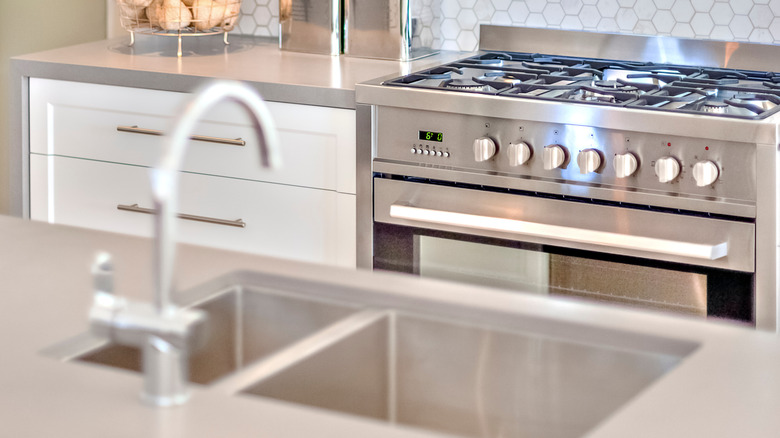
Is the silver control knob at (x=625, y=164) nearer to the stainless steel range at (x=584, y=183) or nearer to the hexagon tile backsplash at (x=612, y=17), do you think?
the stainless steel range at (x=584, y=183)

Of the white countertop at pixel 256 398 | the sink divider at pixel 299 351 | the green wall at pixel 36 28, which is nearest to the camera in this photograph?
the white countertop at pixel 256 398

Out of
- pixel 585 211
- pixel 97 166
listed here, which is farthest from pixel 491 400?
pixel 97 166

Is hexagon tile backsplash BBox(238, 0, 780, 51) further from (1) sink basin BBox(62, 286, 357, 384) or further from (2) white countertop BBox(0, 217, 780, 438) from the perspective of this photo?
(1) sink basin BBox(62, 286, 357, 384)

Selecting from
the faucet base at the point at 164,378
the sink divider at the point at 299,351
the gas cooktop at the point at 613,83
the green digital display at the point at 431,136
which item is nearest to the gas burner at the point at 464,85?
the gas cooktop at the point at 613,83

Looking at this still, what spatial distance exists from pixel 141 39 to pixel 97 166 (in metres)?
0.57

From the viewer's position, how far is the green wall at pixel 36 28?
3.36 m

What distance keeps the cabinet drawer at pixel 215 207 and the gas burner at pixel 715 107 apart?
2.66 feet

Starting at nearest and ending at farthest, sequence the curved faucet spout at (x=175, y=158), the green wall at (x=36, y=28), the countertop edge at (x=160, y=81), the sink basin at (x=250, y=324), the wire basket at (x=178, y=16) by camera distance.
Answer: the curved faucet spout at (x=175, y=158) < the sink basin at (x=250, y=324) < the countertop edge at (x=160, y=81) < the wire basket at (x=178, y=16) < the green wall at (x=36, y=28)

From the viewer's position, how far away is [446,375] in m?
1.25

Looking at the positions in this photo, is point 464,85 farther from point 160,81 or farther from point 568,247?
point 160,81

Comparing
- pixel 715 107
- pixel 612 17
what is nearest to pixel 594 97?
pixel 715 107

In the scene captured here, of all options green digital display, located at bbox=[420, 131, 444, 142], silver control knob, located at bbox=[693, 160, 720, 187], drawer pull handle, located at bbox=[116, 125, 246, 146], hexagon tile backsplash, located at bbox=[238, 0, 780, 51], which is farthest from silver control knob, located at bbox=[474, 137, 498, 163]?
hexagon tile backsplash, located at bbox=[238, 0, 780, 51]

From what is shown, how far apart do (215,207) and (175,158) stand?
6.06 feet

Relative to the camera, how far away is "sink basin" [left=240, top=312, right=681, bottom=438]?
45.8 inches
